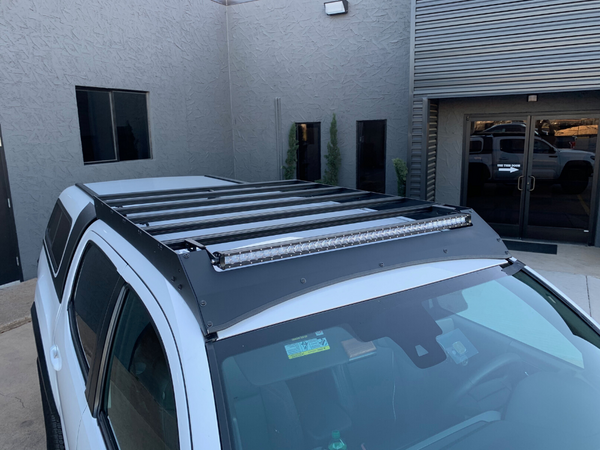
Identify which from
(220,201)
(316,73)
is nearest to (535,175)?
(316,73)

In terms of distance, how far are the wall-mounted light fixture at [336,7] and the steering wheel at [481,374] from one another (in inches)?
337

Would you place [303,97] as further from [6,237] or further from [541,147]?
[6,237]

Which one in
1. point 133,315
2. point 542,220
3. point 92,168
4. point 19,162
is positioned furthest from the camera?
point 542,220

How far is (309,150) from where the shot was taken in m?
10.5

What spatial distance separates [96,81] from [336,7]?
4676 mm

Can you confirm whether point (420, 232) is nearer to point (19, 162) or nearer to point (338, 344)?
point (338, 344)

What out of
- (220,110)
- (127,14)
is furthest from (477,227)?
(220,110)

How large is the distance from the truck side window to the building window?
6085 mm

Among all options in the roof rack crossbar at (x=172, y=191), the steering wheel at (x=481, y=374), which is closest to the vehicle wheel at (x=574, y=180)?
the roof rack crossbar at (x=172, y=191)

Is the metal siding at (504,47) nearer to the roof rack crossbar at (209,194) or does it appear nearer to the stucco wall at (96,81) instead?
the stucco wall at (96,81)

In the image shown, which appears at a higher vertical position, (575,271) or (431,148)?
(431,148)

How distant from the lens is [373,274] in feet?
5.64

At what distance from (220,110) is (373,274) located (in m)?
9.62

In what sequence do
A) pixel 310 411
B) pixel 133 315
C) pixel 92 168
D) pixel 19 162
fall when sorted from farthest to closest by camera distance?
pixel 92 168, pixel 19 162, pixel 133 315, pixel 310 411
